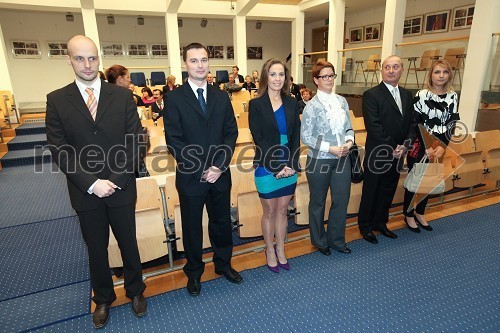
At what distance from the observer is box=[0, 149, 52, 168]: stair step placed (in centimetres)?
586

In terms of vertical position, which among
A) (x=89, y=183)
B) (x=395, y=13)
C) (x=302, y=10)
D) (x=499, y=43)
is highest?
(x=302, y=10)

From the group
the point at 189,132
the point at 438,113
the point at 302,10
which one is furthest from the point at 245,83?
the point at 189,132

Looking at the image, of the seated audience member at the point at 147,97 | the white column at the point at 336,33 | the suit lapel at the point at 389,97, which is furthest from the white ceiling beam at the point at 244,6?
the suit lapel at the point at 389,97

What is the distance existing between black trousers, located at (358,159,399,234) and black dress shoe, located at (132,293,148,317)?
205 cm

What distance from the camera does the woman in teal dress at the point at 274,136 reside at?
2.25 m

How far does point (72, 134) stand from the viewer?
1763 millimetres

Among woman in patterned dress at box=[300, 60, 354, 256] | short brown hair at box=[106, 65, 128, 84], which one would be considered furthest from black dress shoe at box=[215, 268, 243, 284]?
short brown hair at box=[106, 65, 128, 84]

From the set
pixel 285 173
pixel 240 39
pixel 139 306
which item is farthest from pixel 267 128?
pixel 240 39

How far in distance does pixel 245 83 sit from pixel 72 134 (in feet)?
23.4

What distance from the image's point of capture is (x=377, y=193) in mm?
2914

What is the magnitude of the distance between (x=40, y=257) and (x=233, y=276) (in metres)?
1.80

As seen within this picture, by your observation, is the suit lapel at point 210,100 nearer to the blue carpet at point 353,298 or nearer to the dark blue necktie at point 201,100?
the dark blue necktie at point 201,100

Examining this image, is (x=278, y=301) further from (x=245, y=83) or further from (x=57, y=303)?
(x=245, y=83)

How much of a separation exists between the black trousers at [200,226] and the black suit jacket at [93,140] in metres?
0.41
